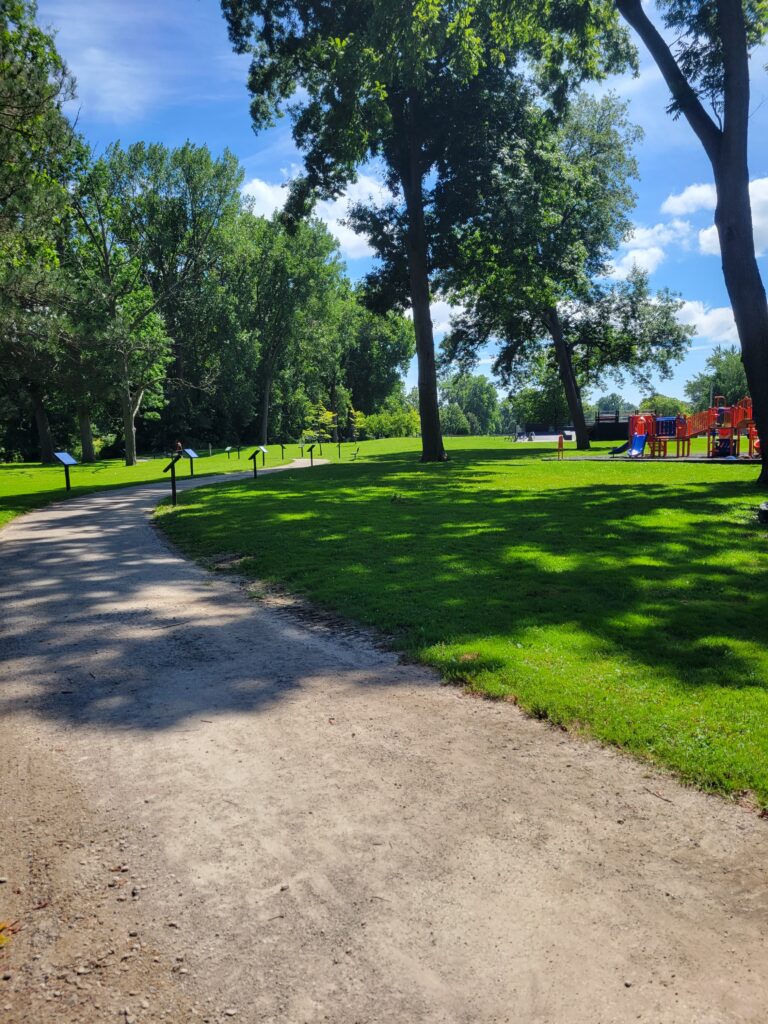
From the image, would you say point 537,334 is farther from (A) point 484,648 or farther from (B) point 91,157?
(A) point 484,648

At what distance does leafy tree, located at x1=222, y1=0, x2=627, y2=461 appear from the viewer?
52.1ft

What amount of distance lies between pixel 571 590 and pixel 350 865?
14.8ft

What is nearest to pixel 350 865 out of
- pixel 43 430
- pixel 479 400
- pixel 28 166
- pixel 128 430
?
pixel 28 166

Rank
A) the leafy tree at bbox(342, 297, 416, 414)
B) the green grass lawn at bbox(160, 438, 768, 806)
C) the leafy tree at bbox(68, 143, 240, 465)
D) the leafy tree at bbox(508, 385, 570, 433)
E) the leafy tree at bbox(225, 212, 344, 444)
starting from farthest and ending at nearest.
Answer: the leafy tree at bbox(342, 297, 416, 414) < the leafy tree at bbox(508, 385, 570, 433) < the leafy tree at bbox(225, 212, 344, 444) < the leafy tree at bbox(68, 143, 240, 465) < the green grass lawn at bbox(160, 438, 768, 806)

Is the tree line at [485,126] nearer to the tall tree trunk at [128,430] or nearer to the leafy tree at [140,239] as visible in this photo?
the leafy tree at [140,239]

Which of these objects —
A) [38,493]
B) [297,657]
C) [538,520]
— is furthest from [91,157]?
[297,657]

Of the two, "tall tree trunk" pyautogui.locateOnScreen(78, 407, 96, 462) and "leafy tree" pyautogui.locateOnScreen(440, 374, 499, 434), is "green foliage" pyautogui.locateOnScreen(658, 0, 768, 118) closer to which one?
→ "tall tree trunk" pyautogui.locateOnScreen(78, 407, 96, 462)

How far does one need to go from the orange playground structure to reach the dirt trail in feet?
71.3

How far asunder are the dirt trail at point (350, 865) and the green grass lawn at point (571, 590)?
39 centimetres

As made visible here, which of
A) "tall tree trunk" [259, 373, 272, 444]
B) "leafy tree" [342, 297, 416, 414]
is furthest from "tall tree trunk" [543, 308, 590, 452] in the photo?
"leafy tree" [342, 297, 416, 414]

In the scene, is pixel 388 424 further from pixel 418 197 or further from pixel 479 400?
pixel 479 400

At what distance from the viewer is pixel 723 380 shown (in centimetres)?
8294

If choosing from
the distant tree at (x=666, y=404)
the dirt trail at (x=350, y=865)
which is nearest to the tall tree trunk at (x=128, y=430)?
the dirt trail at (x=350, y=865)

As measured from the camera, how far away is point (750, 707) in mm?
4016
